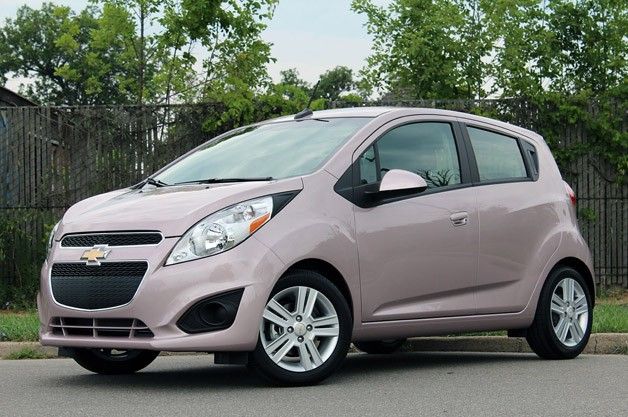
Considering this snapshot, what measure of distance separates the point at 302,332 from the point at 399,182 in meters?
1.22

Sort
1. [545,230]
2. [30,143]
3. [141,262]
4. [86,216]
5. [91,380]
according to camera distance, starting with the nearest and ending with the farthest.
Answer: [141,262] < [86,216] < [91,380] < [545,230] < [30,143]

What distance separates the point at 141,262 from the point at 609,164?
9.70 metres

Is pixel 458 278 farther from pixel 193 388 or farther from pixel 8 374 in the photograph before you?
pixel 8 374

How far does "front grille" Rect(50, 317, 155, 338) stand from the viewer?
23.7ft

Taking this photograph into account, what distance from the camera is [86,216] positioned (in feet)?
25.2

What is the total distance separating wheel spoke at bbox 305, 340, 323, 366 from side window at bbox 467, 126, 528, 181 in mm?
2179

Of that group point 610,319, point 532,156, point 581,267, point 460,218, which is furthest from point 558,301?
point 610,319

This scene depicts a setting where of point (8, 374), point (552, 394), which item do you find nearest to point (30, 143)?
point (8, 374)

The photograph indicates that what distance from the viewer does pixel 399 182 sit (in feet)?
26.1

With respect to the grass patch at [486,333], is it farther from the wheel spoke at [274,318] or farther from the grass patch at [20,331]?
the wheel spoke at [274,318]

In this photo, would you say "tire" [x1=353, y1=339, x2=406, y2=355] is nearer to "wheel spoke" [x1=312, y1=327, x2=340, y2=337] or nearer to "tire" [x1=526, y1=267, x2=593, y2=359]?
"tire" [x1=526, y1=267, x2=593, y2=359]

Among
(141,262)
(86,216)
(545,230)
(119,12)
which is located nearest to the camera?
(141,262)

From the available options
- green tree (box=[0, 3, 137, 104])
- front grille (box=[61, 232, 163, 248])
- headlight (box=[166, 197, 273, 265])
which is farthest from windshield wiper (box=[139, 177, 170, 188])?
green tree (box=[0, 3, 137, 104])

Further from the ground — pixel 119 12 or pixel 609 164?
pixel 119 12
